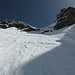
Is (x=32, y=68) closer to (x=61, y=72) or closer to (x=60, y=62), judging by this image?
(x=61, y=72)

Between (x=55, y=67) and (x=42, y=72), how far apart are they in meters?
0.59

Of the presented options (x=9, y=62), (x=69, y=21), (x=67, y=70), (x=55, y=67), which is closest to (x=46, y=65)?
(x=55, y=67)

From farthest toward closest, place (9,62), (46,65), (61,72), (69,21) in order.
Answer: (69,21)
(9,62)
(46,65)
(61,72)

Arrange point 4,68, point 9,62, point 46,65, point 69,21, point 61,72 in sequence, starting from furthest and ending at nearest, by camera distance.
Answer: point 69,21
point 9,62
point 46,65
point 4,68
point 61,72

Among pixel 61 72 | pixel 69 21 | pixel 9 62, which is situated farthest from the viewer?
pixel 69 21

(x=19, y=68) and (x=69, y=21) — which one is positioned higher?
(x=19, y=68)

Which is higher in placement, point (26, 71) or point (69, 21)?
point (26, 71)

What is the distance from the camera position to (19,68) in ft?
9.91

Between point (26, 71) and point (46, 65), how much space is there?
33.4 inches

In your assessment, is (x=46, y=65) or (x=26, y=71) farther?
(x=46, y=65)

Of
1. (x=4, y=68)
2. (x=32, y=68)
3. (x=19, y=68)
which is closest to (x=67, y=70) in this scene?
(x=32, y=68)

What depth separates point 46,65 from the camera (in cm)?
326

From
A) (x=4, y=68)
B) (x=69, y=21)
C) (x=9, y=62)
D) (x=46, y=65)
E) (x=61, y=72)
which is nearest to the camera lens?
(x=61, y=72)

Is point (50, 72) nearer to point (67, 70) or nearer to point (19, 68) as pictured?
point (67, 70)
